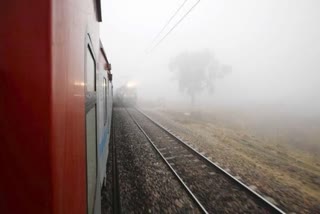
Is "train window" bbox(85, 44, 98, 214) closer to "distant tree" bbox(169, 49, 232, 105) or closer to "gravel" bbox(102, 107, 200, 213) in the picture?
"gravel" bbox(102, 107, 200, 213)

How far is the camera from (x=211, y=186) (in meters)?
5.59

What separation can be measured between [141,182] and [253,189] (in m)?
3.12

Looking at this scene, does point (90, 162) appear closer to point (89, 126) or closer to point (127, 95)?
point (89, 126)

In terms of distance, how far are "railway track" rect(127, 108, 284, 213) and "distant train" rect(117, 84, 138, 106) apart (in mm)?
27250

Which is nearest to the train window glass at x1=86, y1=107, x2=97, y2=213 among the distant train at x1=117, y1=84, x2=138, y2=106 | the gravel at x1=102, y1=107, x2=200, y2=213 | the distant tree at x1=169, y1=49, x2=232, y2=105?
the gravel at x1=102, y1=107, x2=200, y2=213

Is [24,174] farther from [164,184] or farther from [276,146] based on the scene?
[276,146]

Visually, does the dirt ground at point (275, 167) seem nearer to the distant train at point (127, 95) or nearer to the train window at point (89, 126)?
the train window at point (89, 126)

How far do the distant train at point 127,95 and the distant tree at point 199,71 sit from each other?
30.3 feet

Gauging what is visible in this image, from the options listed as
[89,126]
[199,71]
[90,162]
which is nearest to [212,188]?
[90,162]

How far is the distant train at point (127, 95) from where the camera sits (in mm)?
34969

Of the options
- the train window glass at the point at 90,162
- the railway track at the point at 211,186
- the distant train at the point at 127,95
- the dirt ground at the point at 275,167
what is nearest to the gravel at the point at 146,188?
the railway track at the point at 211,186

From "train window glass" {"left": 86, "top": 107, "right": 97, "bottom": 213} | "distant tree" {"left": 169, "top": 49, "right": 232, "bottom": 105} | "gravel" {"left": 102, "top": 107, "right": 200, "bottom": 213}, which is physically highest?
"distant tree" {"left": 169, "top": 49, "right": 232, "bottom": 105}

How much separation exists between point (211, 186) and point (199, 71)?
33026 millimetres

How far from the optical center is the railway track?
4637 mm
